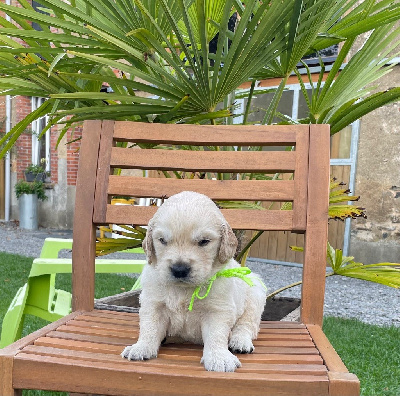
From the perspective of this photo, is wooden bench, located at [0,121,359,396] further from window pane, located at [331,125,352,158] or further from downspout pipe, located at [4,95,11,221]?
downspout pipe, located at [4,95,11,221]

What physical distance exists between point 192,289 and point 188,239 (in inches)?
7.5

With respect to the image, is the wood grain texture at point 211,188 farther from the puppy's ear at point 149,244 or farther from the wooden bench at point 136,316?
the puppy's ear at point 149,244

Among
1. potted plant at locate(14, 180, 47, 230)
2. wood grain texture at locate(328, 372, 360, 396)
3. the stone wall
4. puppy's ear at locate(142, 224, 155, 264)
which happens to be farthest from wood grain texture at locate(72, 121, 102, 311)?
potted plant at locate(14, 180, 47, 230)

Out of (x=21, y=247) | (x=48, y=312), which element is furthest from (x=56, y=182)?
(x=48, y=312)

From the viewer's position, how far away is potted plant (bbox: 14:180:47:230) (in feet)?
35.8

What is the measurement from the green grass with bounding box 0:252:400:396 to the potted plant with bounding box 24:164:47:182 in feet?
20.1

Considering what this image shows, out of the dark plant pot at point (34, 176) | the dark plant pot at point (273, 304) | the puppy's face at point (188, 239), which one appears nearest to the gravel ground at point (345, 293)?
the dark plant pot at point (273, 304)

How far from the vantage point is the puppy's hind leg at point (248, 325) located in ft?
4.69

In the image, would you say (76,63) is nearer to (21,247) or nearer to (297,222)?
(297,222)

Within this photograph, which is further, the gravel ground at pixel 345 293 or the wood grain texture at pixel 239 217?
the gravel ground at pixel 345 293

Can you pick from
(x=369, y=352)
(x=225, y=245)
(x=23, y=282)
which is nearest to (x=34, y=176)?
(x=23, y=282)

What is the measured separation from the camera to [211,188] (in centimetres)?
201

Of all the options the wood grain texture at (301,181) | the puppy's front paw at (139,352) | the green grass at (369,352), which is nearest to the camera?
the puppy's front paw at (139,352)

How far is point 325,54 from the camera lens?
7570 mm
